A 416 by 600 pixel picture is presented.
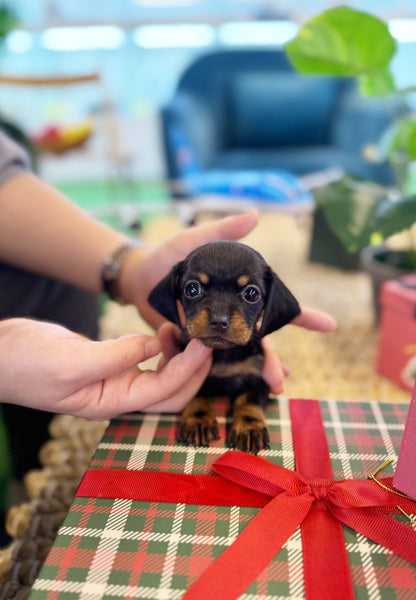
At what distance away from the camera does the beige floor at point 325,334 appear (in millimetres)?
1278

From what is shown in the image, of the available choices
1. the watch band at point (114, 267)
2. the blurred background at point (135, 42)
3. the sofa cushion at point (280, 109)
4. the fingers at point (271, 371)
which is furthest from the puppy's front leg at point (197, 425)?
the blurred background at point (135, 42)

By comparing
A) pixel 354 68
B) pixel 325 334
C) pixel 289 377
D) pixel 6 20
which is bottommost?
pixel 325 334

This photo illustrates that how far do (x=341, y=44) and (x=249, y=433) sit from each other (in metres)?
1.00

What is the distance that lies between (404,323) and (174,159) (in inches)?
83.1

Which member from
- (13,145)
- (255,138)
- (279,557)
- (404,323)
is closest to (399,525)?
(279,557)

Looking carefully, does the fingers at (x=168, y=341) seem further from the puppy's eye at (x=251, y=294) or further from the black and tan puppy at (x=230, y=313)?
the puppy's eye at (x=251, y=294)

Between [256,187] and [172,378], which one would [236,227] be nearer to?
[172,378]

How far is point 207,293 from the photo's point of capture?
2.22ft

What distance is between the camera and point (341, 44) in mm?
1245

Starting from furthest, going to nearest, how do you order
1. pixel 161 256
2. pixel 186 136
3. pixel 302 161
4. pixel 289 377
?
pixel 302 161, pixel 186 136, pixel 289 377, pixel 161 256

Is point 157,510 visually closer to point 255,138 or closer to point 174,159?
point 174,159

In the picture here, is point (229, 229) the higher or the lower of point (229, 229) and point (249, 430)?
the higher

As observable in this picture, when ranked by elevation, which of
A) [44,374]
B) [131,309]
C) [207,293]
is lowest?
[131,309]

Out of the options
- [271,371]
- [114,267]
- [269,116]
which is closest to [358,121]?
[269,116]
